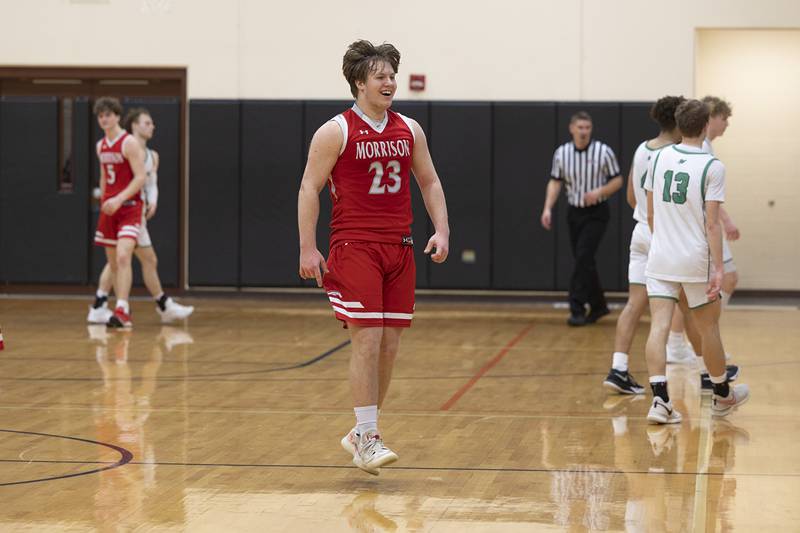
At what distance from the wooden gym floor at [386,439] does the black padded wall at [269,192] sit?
378 centimetres

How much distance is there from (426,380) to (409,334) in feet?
8.48

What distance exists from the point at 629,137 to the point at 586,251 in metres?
2.84

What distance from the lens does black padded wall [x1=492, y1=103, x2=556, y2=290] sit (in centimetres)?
1380

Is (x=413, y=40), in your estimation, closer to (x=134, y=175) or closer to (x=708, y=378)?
(x=134, y=175)

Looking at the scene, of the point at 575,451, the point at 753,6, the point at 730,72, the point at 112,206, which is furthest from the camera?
the point at 730,72

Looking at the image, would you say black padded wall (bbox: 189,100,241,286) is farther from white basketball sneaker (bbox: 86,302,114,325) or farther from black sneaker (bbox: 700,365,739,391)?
black sneaker (bbox: 700,365,739,391)

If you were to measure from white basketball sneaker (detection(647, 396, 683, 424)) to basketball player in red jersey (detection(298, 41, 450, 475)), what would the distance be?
1.72 meters

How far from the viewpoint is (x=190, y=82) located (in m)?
14.2

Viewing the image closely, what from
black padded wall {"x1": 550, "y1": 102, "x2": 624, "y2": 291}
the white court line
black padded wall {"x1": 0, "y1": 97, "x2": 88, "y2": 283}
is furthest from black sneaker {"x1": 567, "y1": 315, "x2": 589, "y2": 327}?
black padded wall {"x1": 0, "y1": 97, "x2": 88, "y2": 283}

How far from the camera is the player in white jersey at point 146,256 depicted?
1093cm

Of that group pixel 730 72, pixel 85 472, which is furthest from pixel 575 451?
pixel 730 72

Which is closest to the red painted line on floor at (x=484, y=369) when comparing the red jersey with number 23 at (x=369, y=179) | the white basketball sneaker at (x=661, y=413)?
the white basketball sneaker at (x=661, y=413)

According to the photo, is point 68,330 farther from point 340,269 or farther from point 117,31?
point 340,269

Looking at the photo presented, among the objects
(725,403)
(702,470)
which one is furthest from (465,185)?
(702,470)
